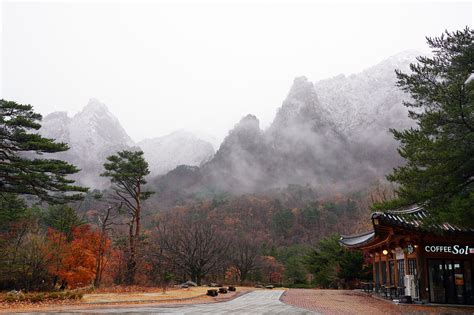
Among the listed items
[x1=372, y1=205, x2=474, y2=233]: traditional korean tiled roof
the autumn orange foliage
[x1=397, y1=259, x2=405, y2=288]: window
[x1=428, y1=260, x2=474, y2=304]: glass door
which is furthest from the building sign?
the autumn orange foliage

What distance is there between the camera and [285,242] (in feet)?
162

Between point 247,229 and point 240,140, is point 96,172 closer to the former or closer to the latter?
point 240,140

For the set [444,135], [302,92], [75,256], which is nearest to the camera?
[444,135]

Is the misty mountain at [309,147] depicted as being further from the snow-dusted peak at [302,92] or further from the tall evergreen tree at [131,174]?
the tall evergreen tree at [131,174]

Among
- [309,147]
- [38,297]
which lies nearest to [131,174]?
[38,297]

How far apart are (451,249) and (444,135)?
246 inches

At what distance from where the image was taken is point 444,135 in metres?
10.9

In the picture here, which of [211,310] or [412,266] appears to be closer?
[211,310]

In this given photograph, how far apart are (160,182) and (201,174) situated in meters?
10.5

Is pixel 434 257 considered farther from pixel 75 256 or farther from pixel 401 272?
pixel 75 256

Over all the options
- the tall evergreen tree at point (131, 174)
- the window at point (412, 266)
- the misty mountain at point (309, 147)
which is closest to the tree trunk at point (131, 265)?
the tall evergreen tree at point (131, 174)

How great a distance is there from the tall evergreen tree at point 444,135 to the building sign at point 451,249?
4040 millimetres

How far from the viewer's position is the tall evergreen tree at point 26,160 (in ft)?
57.4

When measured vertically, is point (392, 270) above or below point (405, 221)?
below
